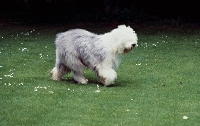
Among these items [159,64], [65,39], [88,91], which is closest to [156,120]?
[88,91]

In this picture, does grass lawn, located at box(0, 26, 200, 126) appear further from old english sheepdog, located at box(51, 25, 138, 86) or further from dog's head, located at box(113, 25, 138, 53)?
dog's head, located at box(113, 25, 138, 53)

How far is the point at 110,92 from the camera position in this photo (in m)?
10.2

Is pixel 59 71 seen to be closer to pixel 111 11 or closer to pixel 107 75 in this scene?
pixel 107 75

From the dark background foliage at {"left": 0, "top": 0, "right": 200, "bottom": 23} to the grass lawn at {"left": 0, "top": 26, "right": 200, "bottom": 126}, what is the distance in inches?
247

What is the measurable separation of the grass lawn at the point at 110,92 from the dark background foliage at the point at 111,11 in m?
6.28

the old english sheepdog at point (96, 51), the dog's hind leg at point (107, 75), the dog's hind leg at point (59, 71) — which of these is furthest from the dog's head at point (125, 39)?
the dog's hind leg at point (59, 71)

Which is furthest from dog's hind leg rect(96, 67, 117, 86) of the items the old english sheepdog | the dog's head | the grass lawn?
the dog's head

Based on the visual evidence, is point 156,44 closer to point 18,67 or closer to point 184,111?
point 18,67

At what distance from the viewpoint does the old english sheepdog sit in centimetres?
1059

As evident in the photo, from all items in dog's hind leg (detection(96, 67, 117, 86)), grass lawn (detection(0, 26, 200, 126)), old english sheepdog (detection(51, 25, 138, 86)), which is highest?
old english sheepdog (detection(51, 25, 138, 86))

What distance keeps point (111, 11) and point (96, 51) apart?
1199cm

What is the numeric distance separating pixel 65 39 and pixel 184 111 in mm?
3441

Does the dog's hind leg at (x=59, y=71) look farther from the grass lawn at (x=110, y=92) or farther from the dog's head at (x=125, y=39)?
the dog's head at (x=125, y=39)

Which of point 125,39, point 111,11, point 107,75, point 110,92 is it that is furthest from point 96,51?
point 111,11
